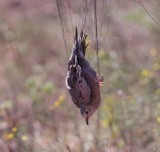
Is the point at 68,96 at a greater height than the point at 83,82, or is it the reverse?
the point at 83,82

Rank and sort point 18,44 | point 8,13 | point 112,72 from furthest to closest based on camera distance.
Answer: point 8,13 < point 18,44 < point 112,72

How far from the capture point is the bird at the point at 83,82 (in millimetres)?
2895

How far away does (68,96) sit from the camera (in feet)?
16.6

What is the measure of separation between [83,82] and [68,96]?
2.17 metres

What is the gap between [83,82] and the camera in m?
2.89

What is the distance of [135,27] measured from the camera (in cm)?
718

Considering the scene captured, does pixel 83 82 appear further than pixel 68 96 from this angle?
No

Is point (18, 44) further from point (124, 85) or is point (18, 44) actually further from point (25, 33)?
point (124, 85)

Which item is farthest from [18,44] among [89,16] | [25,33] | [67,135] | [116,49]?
[89,16]

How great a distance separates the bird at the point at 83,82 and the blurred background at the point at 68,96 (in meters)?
0.10

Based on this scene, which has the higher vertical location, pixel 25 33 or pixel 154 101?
pixel 154 101

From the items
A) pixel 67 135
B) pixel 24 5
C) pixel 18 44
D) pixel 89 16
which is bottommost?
pixel 24 5

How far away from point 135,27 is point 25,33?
4.23 feet

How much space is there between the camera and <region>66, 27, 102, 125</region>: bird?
9.50 feet
